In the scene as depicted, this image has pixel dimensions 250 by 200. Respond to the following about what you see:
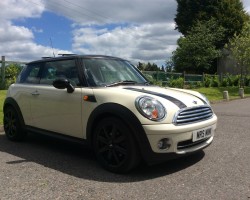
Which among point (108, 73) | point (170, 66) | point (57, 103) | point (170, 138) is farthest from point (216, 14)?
point (170, 138)

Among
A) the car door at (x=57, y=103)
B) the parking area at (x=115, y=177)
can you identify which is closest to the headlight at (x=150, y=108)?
the parking area at (x=115, y=177)

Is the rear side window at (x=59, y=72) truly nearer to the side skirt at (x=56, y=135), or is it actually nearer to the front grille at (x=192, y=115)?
the side skirt at (x=56, y=135)

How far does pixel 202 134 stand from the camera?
512 cm

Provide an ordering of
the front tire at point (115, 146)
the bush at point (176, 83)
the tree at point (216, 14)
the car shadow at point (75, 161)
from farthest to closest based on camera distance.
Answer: the tree at point (216, 14) → the bush at point (176, 83) → the car shadow at point (75, 161) → the front tire at point (115, 146)

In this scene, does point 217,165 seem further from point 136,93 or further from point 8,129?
point 8,129

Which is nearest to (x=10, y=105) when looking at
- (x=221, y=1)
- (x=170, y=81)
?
(x=170, y=81)

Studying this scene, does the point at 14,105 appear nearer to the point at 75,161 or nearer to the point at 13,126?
the point at 13,126

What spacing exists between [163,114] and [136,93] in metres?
0.50

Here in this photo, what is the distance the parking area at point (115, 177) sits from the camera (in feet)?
13.8

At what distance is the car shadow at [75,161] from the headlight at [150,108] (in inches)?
30.7

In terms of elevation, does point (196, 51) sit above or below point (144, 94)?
above

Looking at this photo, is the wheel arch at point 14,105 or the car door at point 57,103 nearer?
the car door at point 57,103

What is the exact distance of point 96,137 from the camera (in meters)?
5.20

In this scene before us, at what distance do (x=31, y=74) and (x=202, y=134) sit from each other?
335 centimetres
